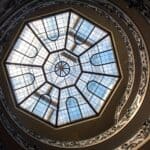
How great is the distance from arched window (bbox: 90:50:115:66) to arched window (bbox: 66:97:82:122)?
2.20m

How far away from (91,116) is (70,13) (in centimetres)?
516

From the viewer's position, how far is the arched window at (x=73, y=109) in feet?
63.6

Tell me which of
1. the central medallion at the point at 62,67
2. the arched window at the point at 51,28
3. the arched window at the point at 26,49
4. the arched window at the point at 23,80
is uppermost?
the arched window at the point at 51,28

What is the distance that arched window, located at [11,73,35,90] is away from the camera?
19.2 meters

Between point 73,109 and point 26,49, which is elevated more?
point 26,49

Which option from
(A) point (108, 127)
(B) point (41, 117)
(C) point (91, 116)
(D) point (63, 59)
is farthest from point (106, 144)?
(D) point (63, 59)

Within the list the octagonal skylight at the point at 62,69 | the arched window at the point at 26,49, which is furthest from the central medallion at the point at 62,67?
the arched window at the point at 26,49

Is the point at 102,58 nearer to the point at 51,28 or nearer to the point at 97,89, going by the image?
the point at 97,89

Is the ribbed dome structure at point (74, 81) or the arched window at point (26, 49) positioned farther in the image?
the arched window at point (26, 49)

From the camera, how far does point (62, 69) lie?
781 inches

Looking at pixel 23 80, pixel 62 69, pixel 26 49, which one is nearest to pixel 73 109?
pixel 62 69

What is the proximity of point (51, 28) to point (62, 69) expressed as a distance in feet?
7.28

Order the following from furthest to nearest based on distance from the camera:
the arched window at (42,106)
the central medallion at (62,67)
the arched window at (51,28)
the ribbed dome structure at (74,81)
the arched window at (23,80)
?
the central medallion at (62,67) < the arched window at (42,106) < the arched window at (23,80) < the arched window at (51,28) < the ribbed dome structure at (74,81)

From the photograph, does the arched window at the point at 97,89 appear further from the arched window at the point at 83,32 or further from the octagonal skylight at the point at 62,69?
the arched window at the point at 83,32
